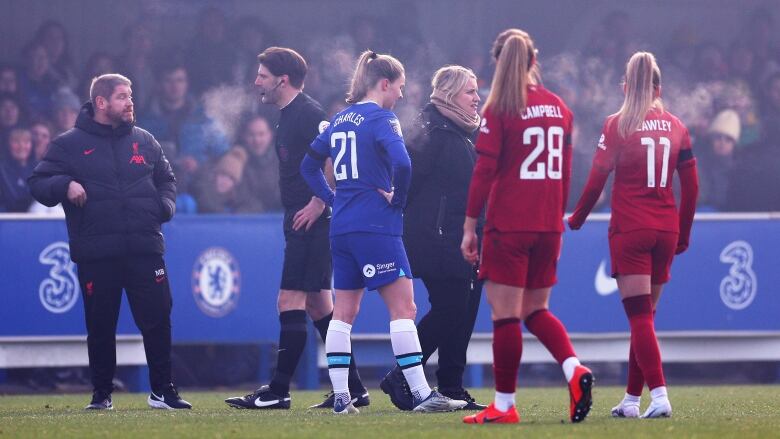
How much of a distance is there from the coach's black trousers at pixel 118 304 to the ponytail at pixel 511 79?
2999 mm

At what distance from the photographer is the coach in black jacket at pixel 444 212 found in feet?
28.8

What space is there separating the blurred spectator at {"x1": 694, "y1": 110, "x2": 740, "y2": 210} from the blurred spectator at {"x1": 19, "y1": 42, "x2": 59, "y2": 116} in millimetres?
6864

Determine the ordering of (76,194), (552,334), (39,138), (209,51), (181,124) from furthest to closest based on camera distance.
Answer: (209,51), (181,124), (39,138), (76,194), (552,334)

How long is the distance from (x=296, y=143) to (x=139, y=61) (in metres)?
6.88

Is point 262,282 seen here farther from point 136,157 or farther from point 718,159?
point 718,159

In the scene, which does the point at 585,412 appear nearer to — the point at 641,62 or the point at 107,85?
the point at 641,62

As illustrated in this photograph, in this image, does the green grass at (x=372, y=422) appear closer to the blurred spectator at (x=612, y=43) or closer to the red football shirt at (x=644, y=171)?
the red football shirt at (x=644, y=171)

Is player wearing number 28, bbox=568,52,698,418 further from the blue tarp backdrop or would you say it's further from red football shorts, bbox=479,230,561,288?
the blue tarp backdrop

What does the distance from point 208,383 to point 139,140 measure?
401cm

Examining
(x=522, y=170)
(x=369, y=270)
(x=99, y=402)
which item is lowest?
(x=99, y=402)

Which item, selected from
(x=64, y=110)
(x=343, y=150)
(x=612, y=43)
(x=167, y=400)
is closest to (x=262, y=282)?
(x=64, y=110)

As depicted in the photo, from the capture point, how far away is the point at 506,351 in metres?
7.29

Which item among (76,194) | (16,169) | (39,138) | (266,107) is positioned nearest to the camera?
(76,194)

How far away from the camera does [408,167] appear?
795cm
